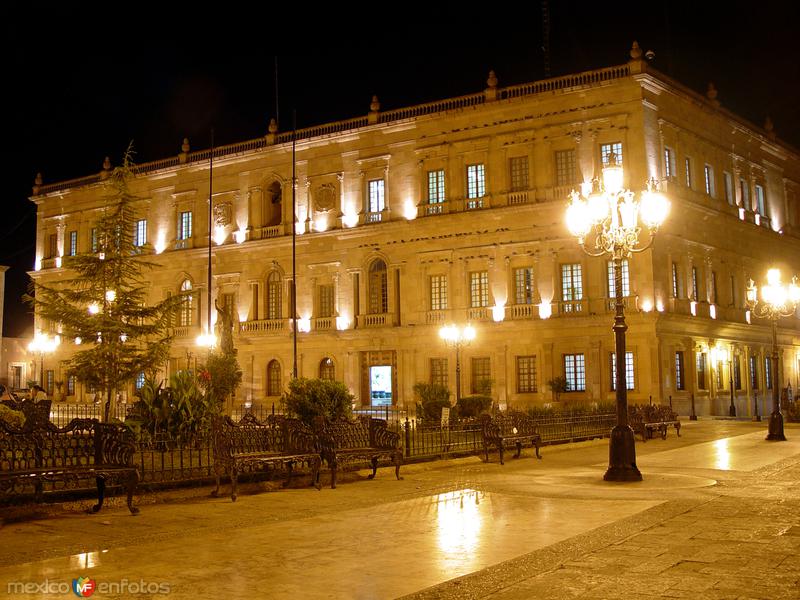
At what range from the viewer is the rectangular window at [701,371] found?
3559 cm

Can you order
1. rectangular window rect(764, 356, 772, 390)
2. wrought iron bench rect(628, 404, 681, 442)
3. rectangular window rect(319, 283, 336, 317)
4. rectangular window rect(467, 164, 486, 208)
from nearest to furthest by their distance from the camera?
wrought iron bench rect(628, 404, 681, 442)
rectangular window rect(467, 164, 486, 208)
rectangular window rect(319, 283, 336, 317)
rectangular window rect(764, 356, 772, 390)

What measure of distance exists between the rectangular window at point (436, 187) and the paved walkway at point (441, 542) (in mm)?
26149

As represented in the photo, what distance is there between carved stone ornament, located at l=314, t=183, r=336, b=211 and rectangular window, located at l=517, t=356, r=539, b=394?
39.2ft

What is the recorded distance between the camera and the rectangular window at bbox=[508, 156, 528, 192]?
118ft

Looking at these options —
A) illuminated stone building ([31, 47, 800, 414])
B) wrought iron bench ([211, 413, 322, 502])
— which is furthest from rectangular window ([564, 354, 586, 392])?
wrought iron bench ([211, 413, 322, 502])

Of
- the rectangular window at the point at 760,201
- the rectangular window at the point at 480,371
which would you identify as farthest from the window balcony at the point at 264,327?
the rectangular window at the point at 760,201

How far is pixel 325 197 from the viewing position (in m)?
41.5

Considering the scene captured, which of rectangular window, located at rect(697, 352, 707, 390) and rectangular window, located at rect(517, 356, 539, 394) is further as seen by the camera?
rectangular window, located at rect(697, 352, 707, 390)

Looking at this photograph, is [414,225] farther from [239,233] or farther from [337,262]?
[239,233]

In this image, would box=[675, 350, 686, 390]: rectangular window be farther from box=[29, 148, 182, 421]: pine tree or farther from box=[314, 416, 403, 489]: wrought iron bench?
box=[314, 416, 403, 489]: wrought iron bench

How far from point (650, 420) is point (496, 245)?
15.3 meters

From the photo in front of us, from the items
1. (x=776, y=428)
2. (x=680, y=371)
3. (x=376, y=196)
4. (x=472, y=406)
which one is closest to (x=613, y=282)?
(x=680, y=371)

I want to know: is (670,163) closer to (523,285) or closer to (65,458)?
(523,285)

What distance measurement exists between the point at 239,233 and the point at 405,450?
97.7 feet
